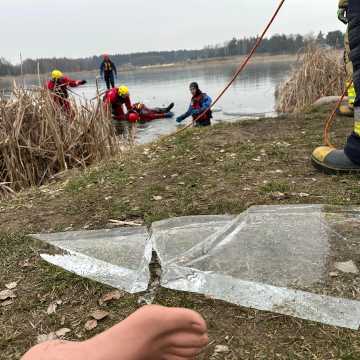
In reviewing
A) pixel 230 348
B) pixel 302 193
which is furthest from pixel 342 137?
pixel 230 348

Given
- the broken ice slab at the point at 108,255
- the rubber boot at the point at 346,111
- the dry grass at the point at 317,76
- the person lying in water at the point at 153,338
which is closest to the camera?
the person lying in water at the point at 153,338

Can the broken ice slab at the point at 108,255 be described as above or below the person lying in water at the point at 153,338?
below

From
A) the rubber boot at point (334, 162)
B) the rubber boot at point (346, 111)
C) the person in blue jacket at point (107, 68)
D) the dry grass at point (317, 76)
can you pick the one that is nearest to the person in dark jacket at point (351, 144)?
the rubber boot at point (334, 162)

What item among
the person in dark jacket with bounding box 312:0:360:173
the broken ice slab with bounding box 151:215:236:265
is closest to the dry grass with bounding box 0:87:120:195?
the broken ice slab with bounding box 151:215:236:265

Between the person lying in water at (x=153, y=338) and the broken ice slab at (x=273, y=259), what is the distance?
0.91 metres

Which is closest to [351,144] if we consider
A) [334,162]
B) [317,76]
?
[334,162]

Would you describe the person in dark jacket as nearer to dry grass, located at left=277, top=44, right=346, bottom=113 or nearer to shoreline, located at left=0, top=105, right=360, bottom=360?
shoreline, located at left=0, top=105, right=360, bottom=360

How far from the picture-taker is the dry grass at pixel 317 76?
9844 mm

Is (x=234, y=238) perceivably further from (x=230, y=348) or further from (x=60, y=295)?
(x=60, y=295)

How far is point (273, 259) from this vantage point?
7.10ft

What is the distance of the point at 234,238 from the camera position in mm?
2395

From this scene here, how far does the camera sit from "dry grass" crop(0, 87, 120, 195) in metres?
4.93

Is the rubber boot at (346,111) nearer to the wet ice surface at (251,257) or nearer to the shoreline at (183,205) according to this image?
the shoreline at (183,205)

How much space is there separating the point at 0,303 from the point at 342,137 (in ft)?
13.4
